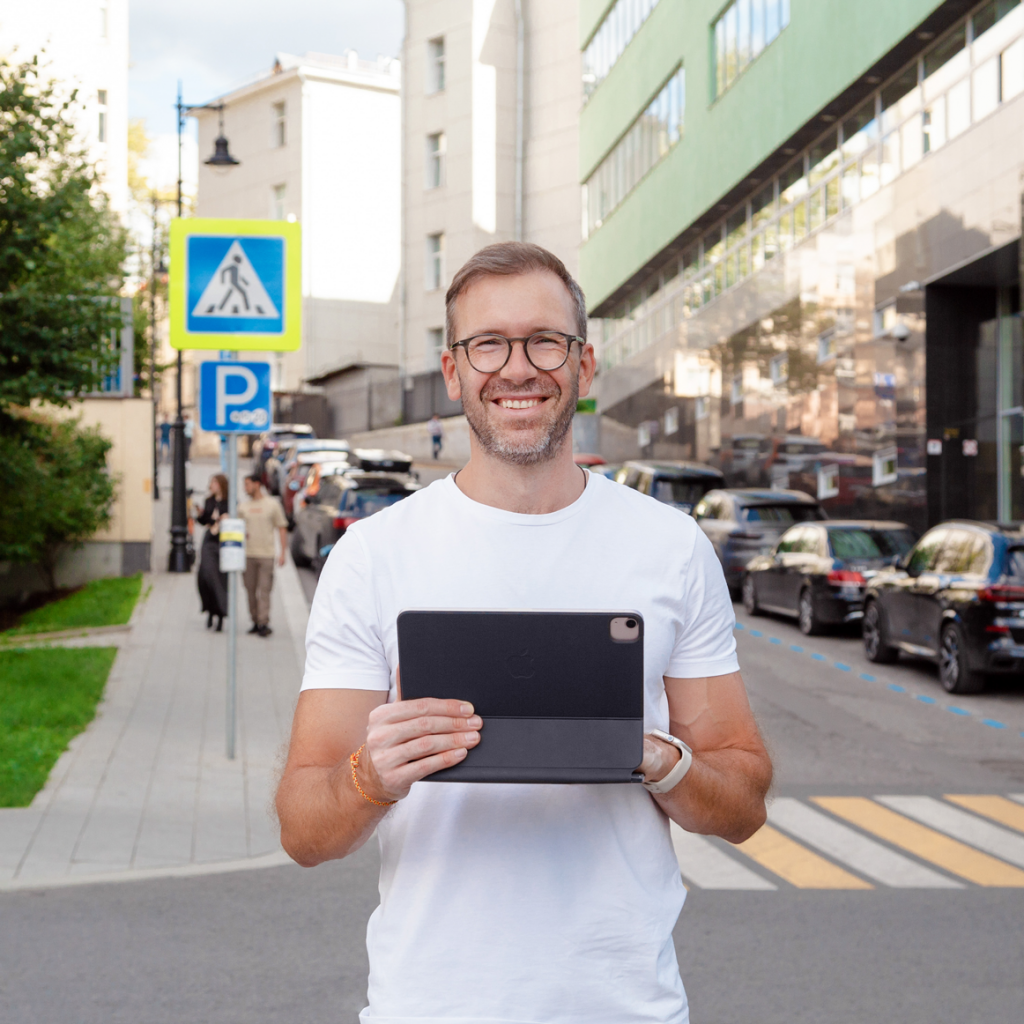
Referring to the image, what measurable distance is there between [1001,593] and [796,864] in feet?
23.8

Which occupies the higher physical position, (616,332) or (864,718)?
(616,332)

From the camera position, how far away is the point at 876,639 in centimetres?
1694

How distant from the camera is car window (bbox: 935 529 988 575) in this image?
48.6 feet

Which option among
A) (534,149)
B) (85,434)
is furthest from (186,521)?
(534,149)

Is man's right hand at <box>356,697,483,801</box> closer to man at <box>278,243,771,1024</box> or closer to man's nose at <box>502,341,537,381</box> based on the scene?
man at <box>278,243,771,1024</box>

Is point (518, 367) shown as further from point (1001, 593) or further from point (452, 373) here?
point (1001, 593)

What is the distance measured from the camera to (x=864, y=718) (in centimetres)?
1322

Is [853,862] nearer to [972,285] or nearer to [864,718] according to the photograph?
[864,718]

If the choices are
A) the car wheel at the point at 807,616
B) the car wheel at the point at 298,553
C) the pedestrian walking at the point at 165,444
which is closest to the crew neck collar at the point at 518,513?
the car wheel at the point at 807,616

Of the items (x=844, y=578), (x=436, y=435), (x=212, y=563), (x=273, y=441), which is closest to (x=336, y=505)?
(x=212, y=563)

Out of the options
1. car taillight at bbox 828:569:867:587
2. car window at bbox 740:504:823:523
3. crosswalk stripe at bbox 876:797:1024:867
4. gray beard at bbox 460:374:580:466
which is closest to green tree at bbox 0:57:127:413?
crosswalk stripe at bbox 876:797:1024:867

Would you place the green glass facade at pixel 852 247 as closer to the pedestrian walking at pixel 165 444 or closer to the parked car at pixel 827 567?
the parked car at pixel 827 567

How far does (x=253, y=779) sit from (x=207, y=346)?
3.10m

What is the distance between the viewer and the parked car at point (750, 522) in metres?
23.2
